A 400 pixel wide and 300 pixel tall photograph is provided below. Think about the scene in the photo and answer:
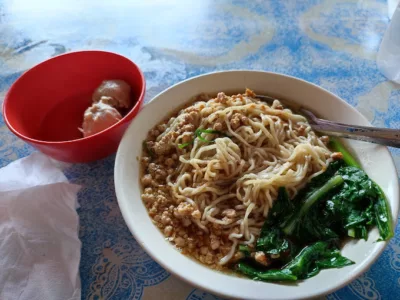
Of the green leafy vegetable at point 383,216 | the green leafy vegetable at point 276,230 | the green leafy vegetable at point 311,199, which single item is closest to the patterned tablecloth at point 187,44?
the green leafy vegetable at point 383,216

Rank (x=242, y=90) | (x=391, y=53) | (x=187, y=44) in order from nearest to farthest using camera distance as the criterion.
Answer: (x=242, y=90)
(x=391, y=53)
(x=187, y=44)

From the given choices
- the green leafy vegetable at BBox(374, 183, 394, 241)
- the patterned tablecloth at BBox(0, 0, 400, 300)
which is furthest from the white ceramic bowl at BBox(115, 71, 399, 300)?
the patterned tablecloth at BBox(0, 0, 400, 300)

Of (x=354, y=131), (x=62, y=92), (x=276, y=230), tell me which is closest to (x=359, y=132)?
(x=354, y=131)

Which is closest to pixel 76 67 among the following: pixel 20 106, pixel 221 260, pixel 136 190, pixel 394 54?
pixel 20 106

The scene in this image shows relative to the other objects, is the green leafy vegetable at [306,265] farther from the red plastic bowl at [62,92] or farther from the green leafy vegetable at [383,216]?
the red plastic bowl at [62,92]

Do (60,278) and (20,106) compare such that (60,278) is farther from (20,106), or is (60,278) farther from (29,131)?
(20,106)

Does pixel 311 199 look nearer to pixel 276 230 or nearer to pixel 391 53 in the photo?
pixel 276 230
